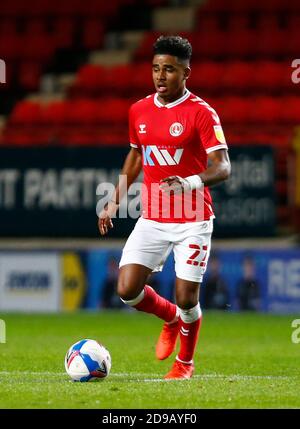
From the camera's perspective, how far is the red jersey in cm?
831

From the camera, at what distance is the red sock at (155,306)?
864cm

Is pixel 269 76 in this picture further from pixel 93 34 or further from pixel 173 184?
pixel 173 184

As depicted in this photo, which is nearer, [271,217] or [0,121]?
[271,217]

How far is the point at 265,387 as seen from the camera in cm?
778

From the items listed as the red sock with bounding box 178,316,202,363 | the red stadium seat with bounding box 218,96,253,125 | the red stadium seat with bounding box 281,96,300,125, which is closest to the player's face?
the red sock with bounding box 178,316,202,363

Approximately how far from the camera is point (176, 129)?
Result: 835 centimetres

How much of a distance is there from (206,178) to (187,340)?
122 cm

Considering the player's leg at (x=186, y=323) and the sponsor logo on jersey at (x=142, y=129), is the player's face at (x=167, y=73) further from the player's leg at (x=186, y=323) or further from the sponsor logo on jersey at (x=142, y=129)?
the player's leg at (x=186, y=323)

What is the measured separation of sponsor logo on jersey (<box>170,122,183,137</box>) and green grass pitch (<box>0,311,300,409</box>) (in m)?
1.75

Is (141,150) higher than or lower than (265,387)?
higher

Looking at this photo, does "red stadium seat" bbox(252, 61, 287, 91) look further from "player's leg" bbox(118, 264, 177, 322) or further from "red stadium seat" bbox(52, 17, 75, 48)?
"player's leg" bbox(118, 264, 177, 322)
